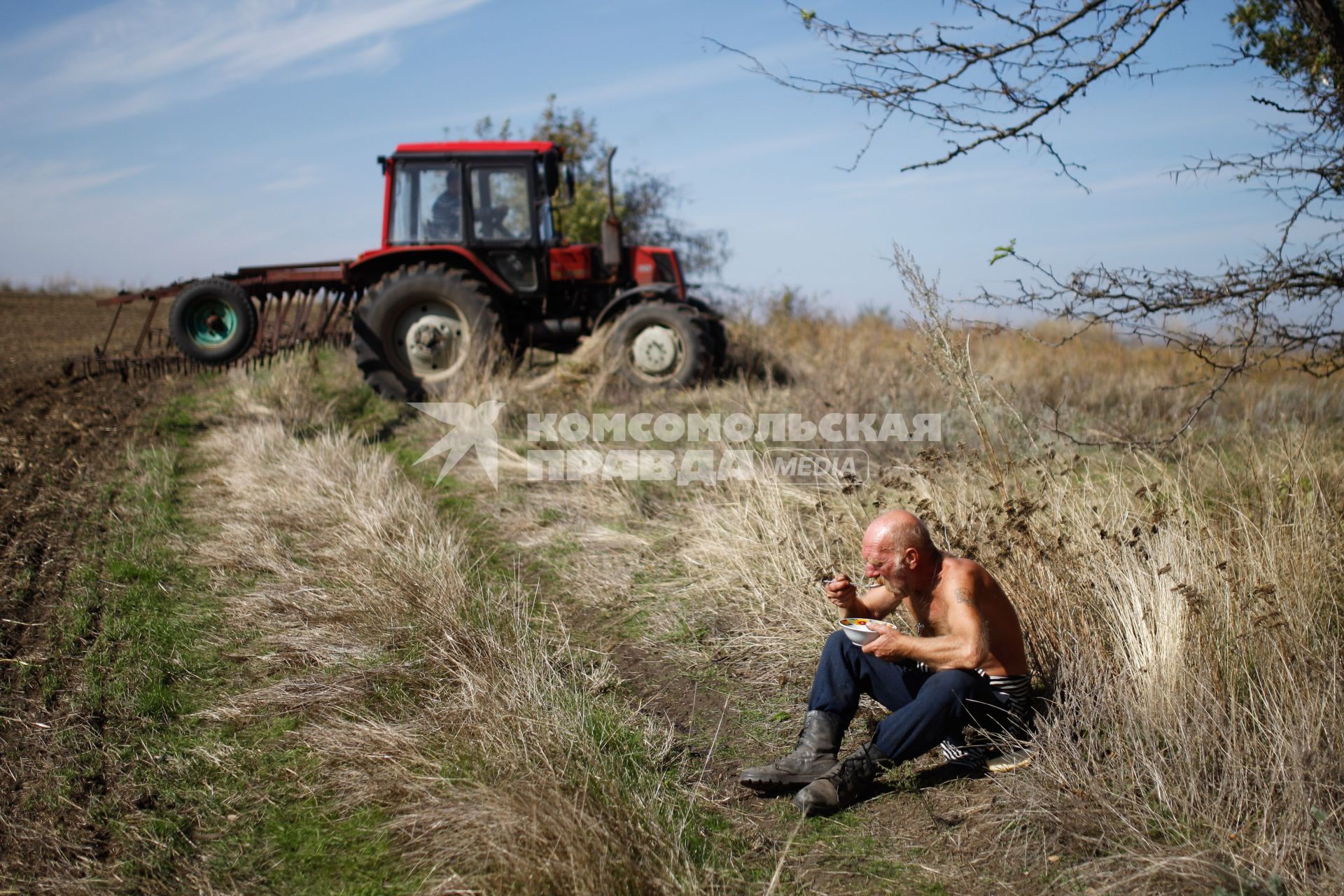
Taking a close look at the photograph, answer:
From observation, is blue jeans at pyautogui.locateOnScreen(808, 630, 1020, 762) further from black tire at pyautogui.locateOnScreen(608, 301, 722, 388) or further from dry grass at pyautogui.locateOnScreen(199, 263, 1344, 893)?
black tire at pyautogui.locateOnScreen(608, 301, 722, 388)

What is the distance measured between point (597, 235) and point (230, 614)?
14811 millimetres

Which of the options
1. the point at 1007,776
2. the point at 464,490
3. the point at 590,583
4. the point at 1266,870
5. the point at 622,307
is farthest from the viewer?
the point at 622,307

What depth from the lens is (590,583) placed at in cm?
486

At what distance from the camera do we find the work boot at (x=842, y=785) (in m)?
2.87

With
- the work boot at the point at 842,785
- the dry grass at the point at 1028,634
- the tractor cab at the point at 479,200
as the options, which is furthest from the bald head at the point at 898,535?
the tractor cab at the point at 479,200

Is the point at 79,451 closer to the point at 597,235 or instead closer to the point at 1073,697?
the point at 1073,697

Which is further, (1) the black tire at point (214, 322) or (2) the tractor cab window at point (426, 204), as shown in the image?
(2) the tractor cab window at point (426, 204)

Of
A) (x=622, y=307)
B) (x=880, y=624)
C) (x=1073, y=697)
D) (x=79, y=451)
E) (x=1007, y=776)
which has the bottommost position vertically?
(x=1007, y=776)

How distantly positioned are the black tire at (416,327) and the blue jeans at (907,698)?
674cm

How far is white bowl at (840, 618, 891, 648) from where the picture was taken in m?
3.00

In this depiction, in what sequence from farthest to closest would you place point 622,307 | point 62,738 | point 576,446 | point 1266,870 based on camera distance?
point 622,307 → point 576,446 → point 62,738 → point 1266,870

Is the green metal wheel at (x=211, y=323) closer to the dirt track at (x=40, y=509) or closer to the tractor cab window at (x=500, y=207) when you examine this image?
the dirt track at (x=40, y=509)

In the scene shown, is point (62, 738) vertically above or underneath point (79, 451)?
underneath

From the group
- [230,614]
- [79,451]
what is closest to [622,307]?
[79,451]
